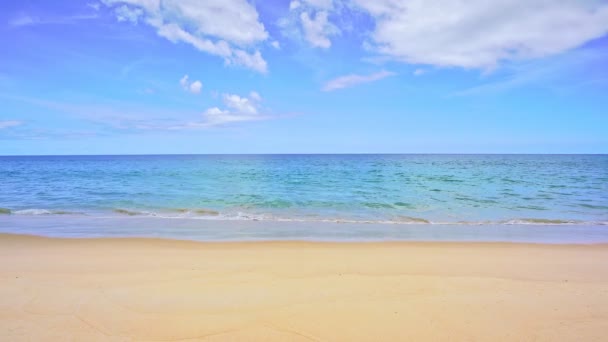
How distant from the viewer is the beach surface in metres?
3.54

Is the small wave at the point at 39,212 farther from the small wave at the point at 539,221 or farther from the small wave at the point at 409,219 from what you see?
the small wave at the point at 539,221

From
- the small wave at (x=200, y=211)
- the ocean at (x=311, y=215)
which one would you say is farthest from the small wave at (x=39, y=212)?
the small wave at (x=200, y=211)

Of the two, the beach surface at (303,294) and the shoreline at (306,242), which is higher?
the beach surface at (303,294)

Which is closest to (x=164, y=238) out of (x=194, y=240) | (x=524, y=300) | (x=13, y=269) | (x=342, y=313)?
(x=194, y=240)

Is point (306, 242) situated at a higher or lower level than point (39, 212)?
higher

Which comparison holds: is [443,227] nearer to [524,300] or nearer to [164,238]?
[524,300]

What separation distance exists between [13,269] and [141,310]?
11.6 ft

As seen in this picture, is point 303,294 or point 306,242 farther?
point 306,242

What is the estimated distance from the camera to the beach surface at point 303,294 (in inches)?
140

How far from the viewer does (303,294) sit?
450 centimetres

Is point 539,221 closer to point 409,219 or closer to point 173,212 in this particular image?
point 409,219

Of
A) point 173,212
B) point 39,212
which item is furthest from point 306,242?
point 39,212

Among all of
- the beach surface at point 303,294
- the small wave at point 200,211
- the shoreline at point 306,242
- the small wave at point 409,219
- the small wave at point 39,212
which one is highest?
the beach surface at point 303,294

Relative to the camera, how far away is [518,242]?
8.30m
